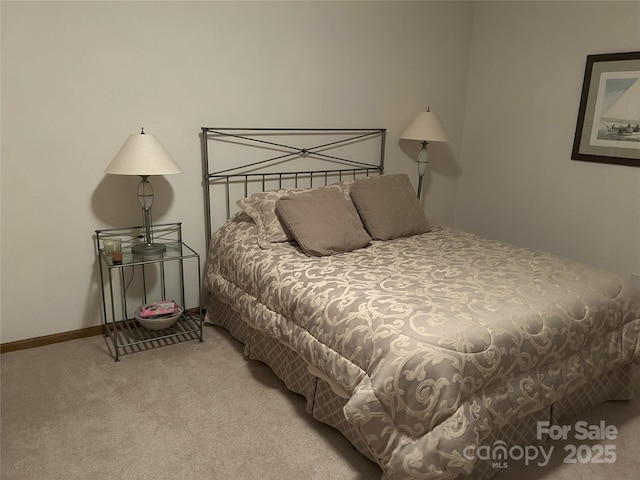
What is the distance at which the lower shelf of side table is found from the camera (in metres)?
2.85

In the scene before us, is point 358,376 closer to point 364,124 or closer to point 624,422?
point 624,422

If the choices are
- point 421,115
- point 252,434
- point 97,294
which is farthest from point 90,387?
point 421,115

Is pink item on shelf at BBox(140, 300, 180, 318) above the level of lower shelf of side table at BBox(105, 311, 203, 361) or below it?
above

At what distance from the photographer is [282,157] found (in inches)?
133

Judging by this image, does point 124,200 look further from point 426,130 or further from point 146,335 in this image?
point 426,130

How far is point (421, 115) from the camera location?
12.0ft

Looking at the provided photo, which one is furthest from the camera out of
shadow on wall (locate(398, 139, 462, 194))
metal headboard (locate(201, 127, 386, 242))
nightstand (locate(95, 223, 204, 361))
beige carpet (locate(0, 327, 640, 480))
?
shadow on wall (locate(398, 139, 462, 194))

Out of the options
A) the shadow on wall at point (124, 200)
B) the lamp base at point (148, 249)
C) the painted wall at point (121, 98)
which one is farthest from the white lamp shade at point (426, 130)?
the lamp base at point (148, 249)

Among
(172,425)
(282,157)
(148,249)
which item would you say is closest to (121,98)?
(148,249)

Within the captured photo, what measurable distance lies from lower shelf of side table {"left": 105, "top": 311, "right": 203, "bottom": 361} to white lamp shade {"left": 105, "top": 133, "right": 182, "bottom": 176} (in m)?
0.90

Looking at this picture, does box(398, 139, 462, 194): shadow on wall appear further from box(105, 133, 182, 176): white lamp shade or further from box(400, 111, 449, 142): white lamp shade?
box(105, 133, 182, 176): white lamp shade

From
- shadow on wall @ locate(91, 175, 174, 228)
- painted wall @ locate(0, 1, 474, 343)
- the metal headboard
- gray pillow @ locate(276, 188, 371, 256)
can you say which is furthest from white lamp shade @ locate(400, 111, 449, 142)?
shadow on wall @ locate(91, 175, 174, 228)

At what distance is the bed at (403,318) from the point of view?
163 centimetres

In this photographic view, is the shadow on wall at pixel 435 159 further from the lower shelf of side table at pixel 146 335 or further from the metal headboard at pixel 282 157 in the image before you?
the lower shelf of side table at pixel 146 335
